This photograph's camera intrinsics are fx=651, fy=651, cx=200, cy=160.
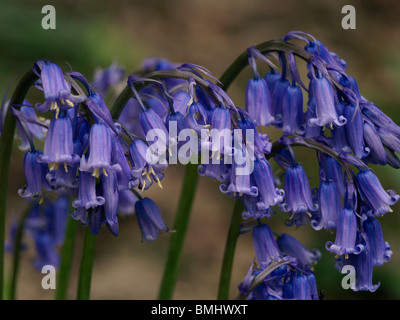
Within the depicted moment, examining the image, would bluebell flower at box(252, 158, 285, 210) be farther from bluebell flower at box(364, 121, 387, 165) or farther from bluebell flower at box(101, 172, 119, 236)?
bluebell flower at box(101, 172, 119, 236)

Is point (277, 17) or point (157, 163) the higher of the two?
point (277, 17)

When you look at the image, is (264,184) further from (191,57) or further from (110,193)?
→ (191,57)

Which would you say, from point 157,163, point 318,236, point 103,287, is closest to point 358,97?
point 157,163

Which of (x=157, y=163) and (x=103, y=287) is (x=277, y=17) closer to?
(x=103, y=287)

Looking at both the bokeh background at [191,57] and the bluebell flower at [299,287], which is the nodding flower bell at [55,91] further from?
the bokeh background at [191,57]

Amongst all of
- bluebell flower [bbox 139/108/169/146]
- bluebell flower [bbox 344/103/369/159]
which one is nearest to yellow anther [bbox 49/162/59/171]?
bluebell flower [bbox 139/108/169/146]

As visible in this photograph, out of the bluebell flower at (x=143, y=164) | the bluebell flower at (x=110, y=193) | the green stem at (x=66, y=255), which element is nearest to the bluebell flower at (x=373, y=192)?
the bluebell flower at (x=143, y=164)
